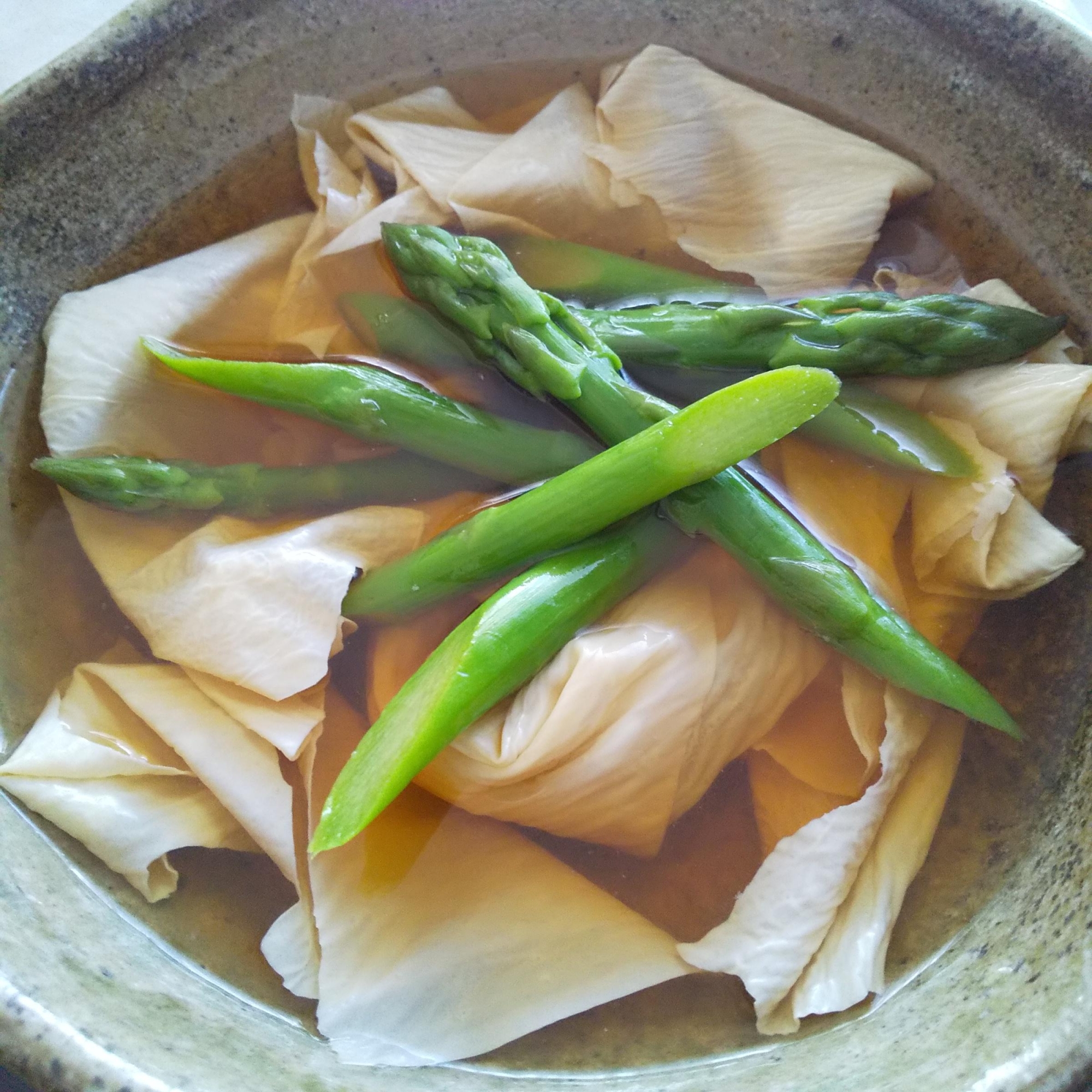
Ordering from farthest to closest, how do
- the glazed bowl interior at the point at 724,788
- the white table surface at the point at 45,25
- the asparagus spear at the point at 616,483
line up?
the white table surface at the point at 45,25 < the asparagus spear at the point at 616,483 < the glazed bowl interior at the point at 724,788

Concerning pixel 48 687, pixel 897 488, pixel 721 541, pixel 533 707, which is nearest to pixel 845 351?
pixel 897 488

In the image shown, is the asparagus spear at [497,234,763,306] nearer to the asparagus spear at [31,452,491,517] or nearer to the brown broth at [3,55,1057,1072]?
the brown broth at [3,55,1057,1072]

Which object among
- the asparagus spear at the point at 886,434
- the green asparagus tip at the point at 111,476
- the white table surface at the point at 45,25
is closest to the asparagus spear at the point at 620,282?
the asparagus spear at the point at 886,434

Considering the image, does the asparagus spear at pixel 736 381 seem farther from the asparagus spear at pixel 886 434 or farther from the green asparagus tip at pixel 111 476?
the green asparagus tip at pixel 111 476

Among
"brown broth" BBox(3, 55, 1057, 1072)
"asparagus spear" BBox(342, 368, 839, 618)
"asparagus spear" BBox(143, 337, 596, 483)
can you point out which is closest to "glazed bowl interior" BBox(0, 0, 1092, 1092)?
"brown broth" BBox(3, 55, 1057, 1072)

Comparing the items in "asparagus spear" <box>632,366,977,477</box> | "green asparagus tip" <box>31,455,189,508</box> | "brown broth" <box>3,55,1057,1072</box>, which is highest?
"green asparagus tip" <box>31,455,189,508</box>

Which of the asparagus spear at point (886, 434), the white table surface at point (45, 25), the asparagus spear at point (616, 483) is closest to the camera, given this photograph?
the asparagus spear at point (616, 483)

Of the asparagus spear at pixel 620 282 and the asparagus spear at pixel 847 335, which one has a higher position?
the asparagus spear at pixel 620 282
